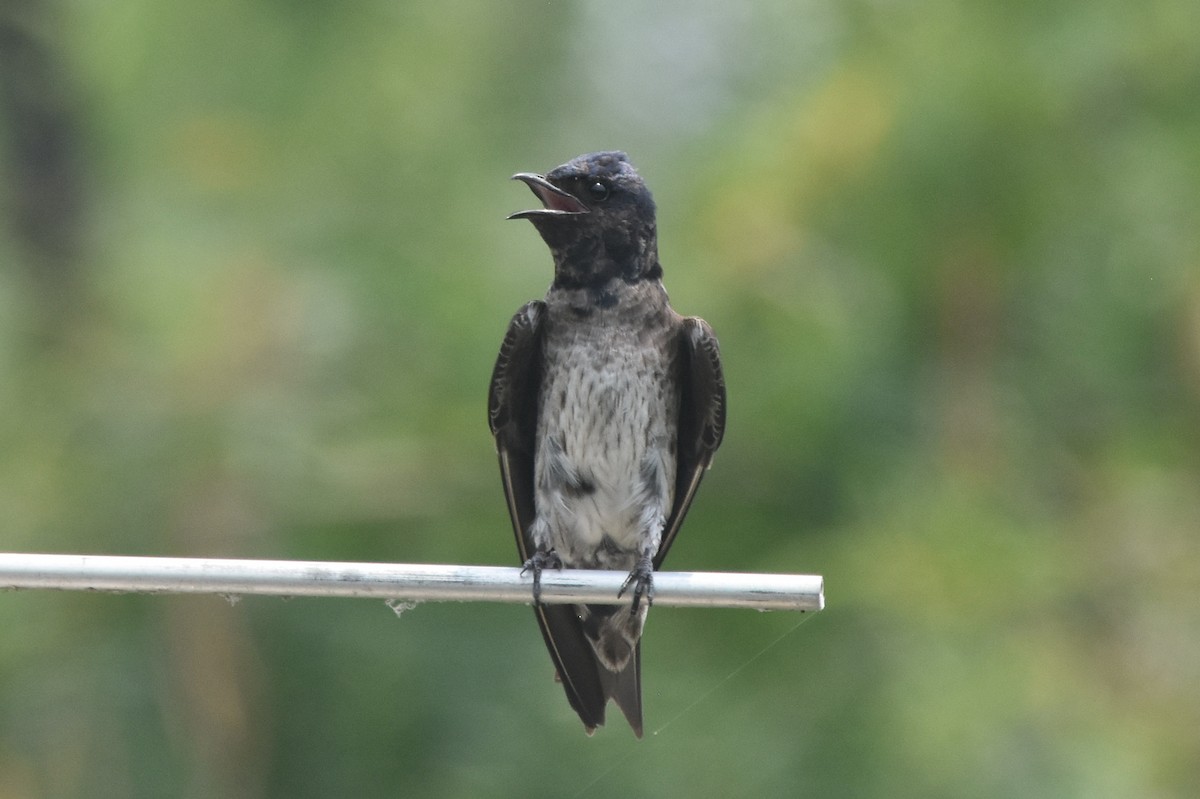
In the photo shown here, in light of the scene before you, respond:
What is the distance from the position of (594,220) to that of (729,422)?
0.60 meters

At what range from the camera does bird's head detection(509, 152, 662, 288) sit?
3.97 metres

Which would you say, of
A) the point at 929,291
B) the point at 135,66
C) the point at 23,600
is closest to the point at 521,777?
the point at 23,600

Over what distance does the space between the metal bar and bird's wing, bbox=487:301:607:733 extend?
111cm

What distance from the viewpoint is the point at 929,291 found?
13.7 feet

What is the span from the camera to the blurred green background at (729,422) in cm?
375

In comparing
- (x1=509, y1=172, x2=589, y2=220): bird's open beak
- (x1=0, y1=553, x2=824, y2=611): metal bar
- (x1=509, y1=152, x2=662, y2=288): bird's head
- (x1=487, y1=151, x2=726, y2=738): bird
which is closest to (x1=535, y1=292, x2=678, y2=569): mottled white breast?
(x1=487, y1=151, x2=726, y2=738): bird

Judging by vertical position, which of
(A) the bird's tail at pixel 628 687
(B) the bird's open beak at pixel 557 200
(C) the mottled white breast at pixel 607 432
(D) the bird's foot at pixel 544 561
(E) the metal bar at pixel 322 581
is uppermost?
(B) the bird's open beak at pixel 557 200

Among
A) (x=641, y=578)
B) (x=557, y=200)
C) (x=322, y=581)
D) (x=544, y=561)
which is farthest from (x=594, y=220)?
(x=322, y=581)

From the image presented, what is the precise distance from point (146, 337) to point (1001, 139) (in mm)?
2197

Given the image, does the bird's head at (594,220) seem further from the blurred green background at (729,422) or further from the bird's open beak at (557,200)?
the blurred green background at (729,422)

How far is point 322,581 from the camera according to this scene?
2357 mm

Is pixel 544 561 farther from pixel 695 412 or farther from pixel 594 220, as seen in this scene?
pixel 594 220

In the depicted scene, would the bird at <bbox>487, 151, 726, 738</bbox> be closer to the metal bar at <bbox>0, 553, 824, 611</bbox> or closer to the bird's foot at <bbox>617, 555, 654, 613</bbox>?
the bird's foot at <bbox>617, 555, 654, 613</bbox>

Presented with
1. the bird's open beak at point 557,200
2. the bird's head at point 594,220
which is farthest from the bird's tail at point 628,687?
the bird's open beak at point 557,200
